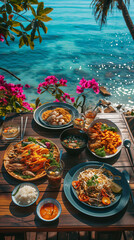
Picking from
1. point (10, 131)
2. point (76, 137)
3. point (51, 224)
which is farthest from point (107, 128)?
point (51, 224)

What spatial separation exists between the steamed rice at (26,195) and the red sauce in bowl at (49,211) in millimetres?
142

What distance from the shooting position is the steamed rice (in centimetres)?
180

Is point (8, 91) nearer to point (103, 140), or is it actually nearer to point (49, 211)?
point (103, 140)

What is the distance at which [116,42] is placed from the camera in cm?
1747

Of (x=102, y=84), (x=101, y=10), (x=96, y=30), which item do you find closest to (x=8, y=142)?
(x=101, y=10)

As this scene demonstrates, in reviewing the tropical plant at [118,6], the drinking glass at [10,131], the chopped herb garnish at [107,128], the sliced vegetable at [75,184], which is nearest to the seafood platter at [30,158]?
the drinking glass at [10,131]

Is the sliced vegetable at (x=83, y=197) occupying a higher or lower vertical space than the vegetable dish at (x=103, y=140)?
lower

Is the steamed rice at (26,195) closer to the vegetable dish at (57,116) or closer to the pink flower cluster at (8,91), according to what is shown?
the vegetable dish at (57,116)

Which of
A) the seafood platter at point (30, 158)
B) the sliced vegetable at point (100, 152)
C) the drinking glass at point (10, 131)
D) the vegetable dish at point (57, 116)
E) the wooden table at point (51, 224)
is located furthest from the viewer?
the vegetable dish at point (57, 116)

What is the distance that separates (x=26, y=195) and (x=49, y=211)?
272 mm

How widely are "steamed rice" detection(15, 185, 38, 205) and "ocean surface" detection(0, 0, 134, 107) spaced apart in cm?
716

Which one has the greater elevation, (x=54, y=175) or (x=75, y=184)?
(x=54, y=175)

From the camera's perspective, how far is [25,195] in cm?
182

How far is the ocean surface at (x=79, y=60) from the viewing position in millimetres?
10048
